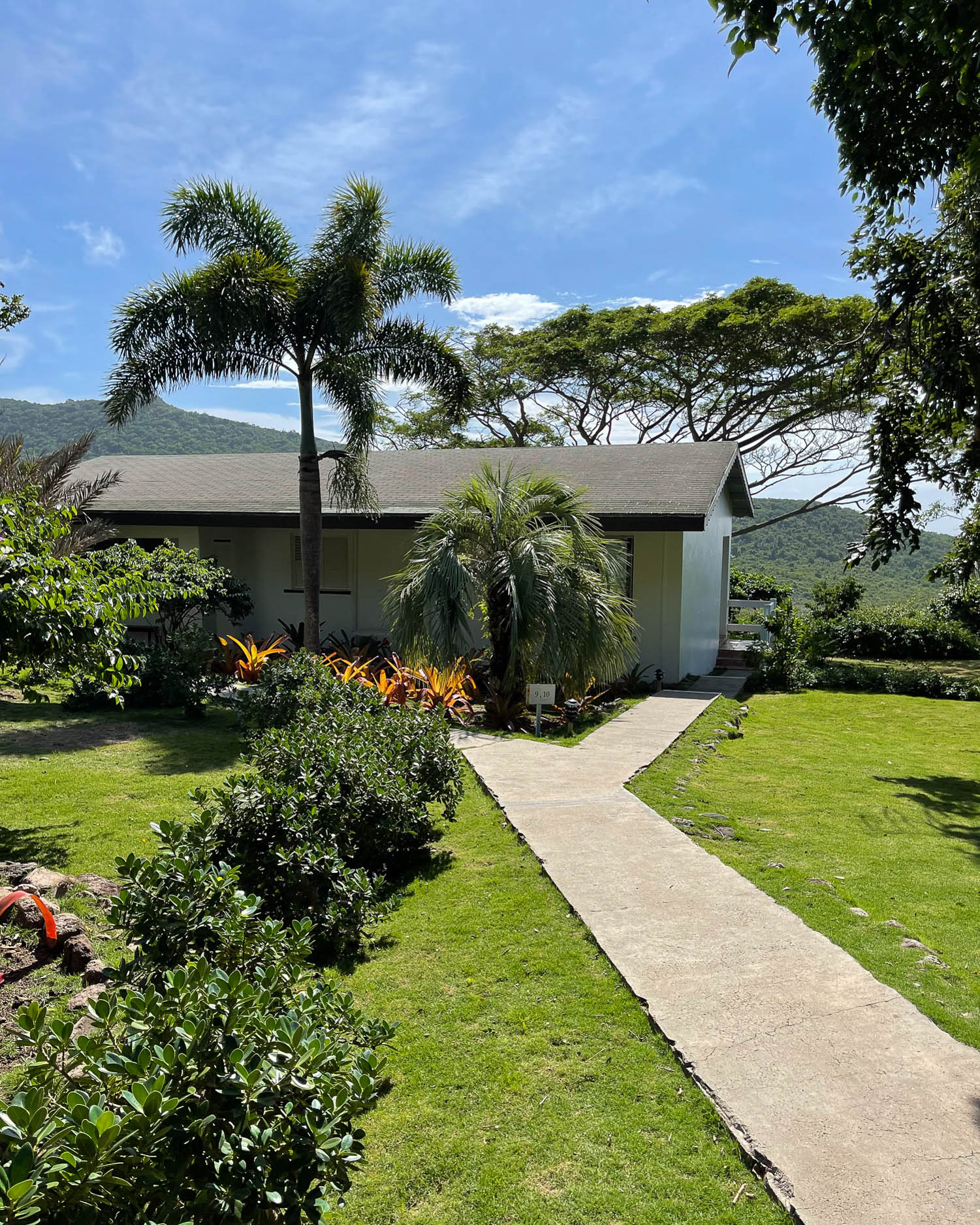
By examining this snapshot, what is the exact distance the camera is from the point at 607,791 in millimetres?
6605

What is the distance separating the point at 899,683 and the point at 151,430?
202 feet

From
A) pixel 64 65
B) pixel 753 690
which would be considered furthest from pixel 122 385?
pixel 753 690

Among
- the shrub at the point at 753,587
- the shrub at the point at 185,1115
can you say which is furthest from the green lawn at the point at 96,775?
the shrub at the point at 753,587

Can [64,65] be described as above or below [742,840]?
above

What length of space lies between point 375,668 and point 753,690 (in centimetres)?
665

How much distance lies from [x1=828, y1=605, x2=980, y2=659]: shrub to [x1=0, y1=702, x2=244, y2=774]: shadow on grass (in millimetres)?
15244

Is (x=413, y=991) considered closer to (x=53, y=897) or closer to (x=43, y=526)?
(x=53, y=897)

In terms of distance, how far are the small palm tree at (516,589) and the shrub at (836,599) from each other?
13.4 m

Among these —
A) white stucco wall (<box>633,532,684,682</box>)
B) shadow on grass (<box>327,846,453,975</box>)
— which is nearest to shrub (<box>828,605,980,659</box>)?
white stucco wall (<box>633,532,684,682</box>)

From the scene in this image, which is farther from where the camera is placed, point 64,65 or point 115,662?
point 64,65

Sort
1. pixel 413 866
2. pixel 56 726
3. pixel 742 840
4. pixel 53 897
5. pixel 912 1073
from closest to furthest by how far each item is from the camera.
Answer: pixel 912 1073 → pixel 53 897 → pixel 413 866 → pixel 742 840 → pixel 56 726

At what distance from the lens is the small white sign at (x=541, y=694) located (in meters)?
8.59

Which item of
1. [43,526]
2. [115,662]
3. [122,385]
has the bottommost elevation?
[115,662]

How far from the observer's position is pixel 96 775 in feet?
24.4
